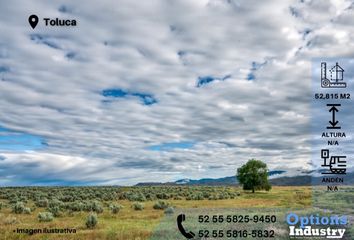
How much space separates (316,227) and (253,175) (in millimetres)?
90531

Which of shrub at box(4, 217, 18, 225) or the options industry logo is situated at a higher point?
the options industry logo

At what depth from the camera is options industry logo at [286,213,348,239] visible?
90.0 feet

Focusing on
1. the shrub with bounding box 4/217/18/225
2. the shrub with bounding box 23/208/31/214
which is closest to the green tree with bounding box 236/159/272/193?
the shrub with bounding box 23/208/31/214

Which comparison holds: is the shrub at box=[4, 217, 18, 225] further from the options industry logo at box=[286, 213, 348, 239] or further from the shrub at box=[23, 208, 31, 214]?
the options industry logo at box=[286, 213, 348, 239]

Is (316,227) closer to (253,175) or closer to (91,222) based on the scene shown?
(91,222)

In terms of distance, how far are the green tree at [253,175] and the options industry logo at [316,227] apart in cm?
8593

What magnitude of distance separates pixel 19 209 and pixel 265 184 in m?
79.2

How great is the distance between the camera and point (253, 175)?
117625mm

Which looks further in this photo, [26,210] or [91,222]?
[26,210]

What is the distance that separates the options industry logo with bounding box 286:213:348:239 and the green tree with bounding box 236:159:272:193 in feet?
282

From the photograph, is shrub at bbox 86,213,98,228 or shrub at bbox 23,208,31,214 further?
shrub at bbox 23,208,31,214

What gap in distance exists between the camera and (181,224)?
99.1 feet

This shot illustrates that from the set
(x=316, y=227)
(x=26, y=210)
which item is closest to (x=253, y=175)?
(x=26, y=210)

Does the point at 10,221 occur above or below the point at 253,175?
below
